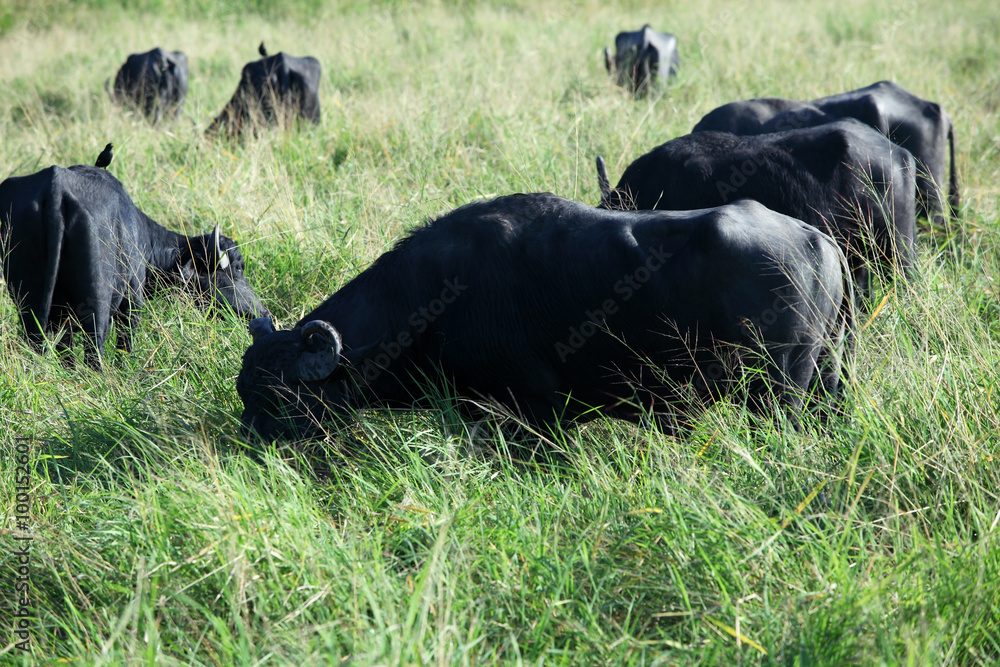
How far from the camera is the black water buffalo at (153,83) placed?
9195 mm

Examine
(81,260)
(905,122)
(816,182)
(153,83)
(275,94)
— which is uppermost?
(153,83)

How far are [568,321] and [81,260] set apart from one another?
2855 mm

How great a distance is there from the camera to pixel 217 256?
15.6 ft

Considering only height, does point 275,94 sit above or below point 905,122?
above

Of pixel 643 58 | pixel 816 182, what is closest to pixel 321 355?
pixel 816 182

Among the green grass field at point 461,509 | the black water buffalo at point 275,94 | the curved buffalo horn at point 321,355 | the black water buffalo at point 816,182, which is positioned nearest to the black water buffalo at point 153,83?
the black water buffalo at point 275,94

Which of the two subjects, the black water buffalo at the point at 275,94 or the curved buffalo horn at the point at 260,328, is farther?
the black water buffalo at the point at 275,94

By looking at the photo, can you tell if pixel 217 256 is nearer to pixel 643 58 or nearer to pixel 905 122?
pixel 905 122

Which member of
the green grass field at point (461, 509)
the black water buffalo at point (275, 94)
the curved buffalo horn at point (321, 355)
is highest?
the black water buffalo at point (275, 94)

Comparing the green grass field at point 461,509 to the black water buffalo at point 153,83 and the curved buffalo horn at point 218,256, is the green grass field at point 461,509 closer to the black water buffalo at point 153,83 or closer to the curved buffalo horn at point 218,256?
the curved buffalo horn at point 218,256

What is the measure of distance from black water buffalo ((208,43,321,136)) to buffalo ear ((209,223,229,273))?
10.8 feet

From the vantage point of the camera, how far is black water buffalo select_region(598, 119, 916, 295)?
15.1 ft

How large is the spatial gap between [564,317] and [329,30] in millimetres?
11533

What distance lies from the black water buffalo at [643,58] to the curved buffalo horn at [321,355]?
7032 mm
